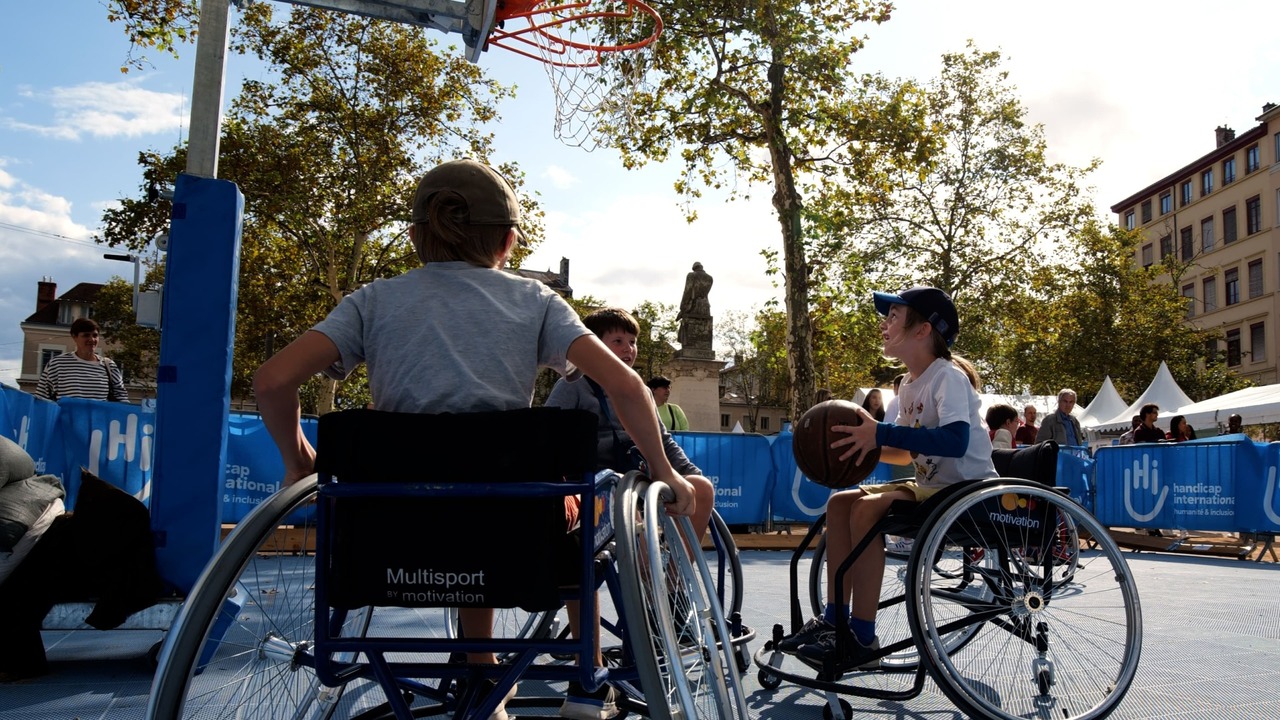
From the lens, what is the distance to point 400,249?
92.8 ft

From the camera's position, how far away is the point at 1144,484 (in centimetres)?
1359

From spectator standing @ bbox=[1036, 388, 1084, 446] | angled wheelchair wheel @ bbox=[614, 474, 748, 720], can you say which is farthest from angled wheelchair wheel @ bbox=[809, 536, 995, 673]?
spectator standing @ bbox=[1036, 388, 1084, 446]

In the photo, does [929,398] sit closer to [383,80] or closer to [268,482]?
[268,482]

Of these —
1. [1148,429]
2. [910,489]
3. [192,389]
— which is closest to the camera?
[910,489]

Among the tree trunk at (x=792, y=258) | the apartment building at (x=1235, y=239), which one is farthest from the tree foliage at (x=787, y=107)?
the apartment building at (x=1235, y=239)

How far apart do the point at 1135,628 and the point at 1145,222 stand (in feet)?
259

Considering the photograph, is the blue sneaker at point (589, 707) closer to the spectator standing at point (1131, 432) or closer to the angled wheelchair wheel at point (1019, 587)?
the angled wheelchair wheel at point (1019, 587)

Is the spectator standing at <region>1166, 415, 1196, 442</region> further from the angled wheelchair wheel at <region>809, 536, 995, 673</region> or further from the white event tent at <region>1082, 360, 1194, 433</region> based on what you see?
the angled wheelchair wheel at <region>809, 536, 995, 673</region>

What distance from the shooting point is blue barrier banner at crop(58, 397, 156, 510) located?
26.8 ft

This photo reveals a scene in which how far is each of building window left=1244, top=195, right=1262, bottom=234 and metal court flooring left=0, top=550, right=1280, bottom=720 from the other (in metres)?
58.8

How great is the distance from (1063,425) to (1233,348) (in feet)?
171

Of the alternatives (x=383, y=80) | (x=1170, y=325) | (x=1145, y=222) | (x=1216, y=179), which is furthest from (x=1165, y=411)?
(x=1145, y=222)

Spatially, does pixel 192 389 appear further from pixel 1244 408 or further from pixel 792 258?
pixel 1244 408

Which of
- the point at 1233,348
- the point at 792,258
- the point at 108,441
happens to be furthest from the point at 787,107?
the point at 1233,348
